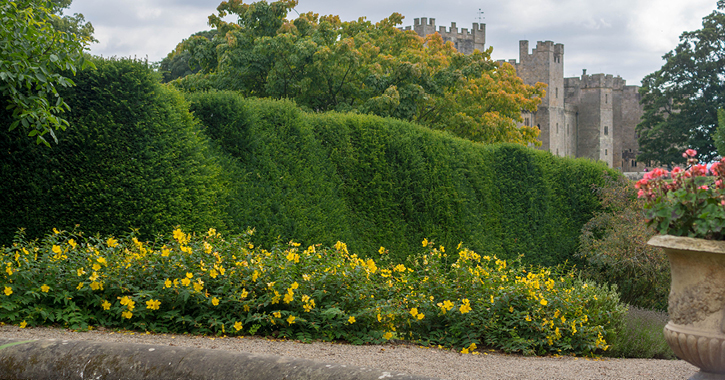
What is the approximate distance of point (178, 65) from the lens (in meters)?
32.8

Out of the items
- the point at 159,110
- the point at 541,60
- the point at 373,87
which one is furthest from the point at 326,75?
the point at 541,60

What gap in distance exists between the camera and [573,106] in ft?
188

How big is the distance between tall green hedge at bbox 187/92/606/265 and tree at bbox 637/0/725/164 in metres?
30.1

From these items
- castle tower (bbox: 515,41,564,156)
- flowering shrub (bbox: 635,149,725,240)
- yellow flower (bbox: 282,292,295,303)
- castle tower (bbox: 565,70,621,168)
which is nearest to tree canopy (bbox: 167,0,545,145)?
yellow flower (bbox: 282,292,295,303)

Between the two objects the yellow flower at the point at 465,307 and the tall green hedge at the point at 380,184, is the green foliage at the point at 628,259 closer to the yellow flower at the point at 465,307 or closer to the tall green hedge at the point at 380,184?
the tall green hedge at the point at 380,184

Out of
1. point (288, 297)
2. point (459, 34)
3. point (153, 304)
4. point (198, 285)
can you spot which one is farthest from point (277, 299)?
point (459, 34)

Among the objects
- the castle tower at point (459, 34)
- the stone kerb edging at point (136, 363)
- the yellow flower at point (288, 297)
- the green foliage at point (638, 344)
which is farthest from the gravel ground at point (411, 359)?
the castle tower at point (459, 34)

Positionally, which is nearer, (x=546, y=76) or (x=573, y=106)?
(x=546, y=76)

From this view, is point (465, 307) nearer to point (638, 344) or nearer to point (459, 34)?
point (638, 344)

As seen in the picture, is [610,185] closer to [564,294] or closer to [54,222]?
[564,294]

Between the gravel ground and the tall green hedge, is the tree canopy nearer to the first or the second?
the tall green hedge

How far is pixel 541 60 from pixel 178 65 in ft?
105

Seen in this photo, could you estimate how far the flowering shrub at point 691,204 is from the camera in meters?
3.58

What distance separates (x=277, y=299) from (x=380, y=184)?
5043 millimetres
